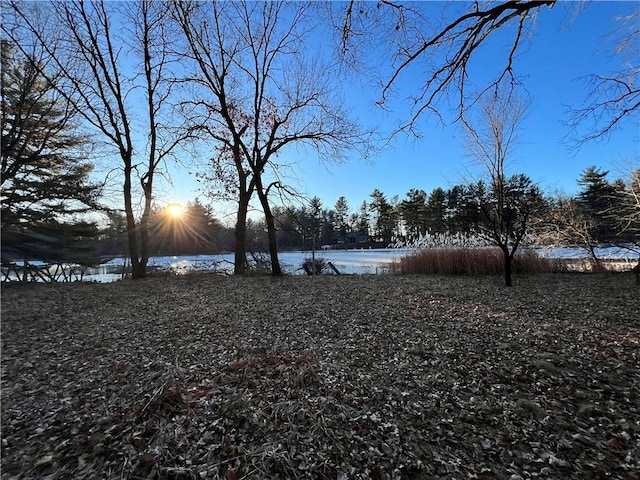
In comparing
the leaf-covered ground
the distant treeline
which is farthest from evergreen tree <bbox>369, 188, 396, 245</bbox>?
the leaf-covered ground

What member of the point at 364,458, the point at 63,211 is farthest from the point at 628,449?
the point at 63,211

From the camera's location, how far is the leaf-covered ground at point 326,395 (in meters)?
1.44

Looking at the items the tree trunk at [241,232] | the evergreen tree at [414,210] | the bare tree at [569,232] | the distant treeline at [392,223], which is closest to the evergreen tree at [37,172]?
the distant treeline at [392,223]

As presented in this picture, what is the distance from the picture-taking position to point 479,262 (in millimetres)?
8180

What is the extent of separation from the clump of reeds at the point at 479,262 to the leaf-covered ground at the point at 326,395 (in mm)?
4020

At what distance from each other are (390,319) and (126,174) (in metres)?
8.70

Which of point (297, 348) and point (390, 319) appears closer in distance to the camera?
point (297, 348)

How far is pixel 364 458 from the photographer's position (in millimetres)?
1468

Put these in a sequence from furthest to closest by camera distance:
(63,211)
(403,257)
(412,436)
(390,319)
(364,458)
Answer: (63,211), (403,257), (390,319), (412,436), (364,458)

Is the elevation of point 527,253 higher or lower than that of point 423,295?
higher

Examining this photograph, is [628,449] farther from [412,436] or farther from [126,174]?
[126,174]

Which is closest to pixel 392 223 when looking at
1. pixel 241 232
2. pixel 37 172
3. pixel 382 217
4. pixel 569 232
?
pixel 382 217

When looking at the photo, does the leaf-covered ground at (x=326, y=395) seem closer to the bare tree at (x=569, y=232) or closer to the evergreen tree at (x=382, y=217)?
the bare tree at (x=569, y=232)

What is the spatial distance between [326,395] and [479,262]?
7.59m
